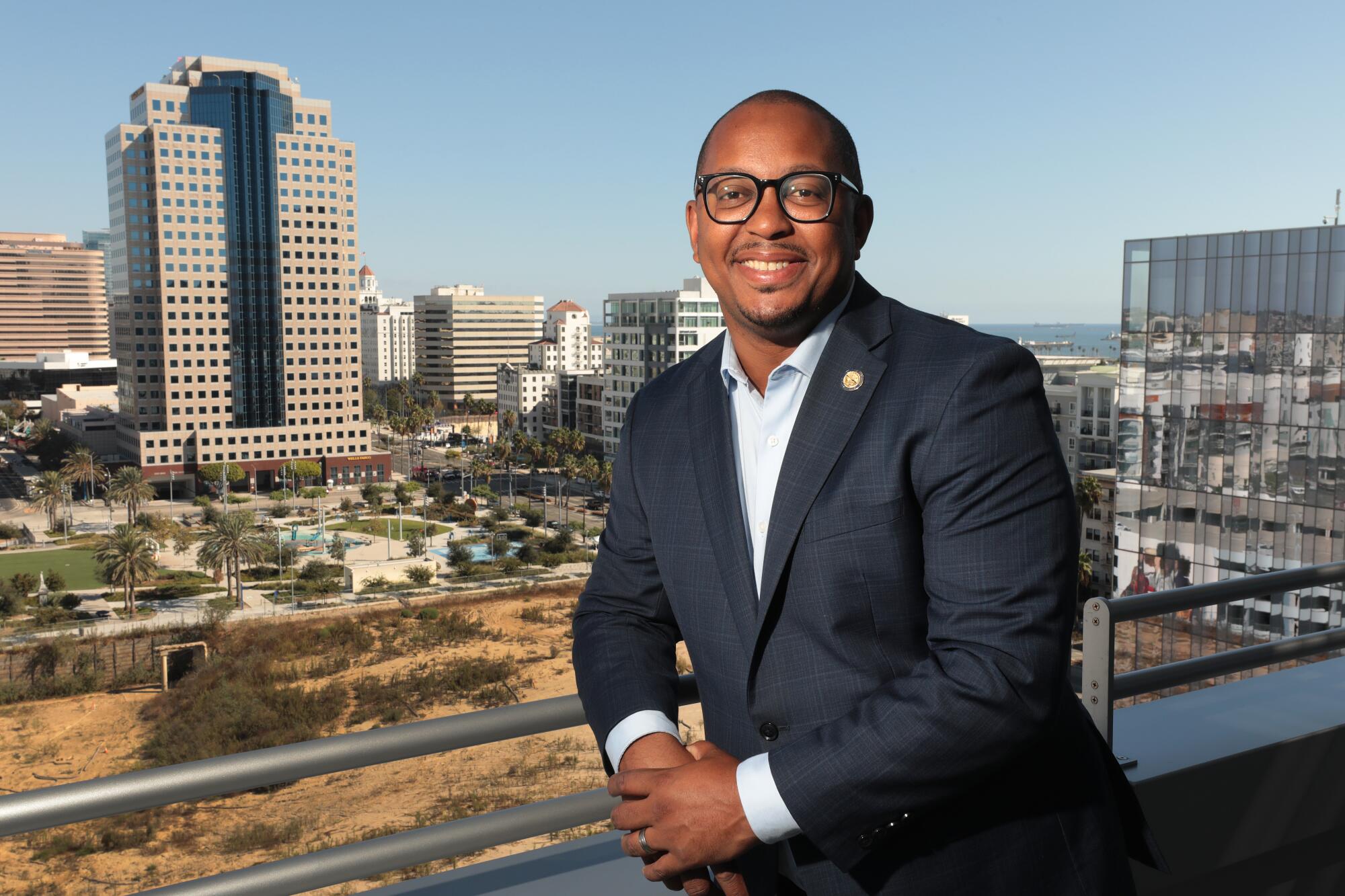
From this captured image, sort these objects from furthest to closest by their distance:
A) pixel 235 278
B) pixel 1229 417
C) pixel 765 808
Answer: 1. pixel 235 278
2. pixel 1229 417
3. pixel 765 808

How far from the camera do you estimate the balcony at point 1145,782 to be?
107cm

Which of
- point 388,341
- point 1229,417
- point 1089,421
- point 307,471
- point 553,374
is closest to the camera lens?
point 1229,417

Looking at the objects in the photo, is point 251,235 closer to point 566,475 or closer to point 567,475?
point 566,475

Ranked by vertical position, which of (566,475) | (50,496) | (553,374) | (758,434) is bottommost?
(50,496)

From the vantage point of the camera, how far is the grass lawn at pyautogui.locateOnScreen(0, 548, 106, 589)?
2595 cm

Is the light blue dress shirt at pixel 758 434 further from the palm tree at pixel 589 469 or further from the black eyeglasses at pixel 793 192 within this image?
the palm tree at pixel 589 469

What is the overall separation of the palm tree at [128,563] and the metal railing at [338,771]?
945 inches

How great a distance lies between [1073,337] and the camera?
90.9m

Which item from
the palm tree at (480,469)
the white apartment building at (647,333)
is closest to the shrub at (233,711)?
the palm tree at (480,469)

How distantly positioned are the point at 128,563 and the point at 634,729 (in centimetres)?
2510

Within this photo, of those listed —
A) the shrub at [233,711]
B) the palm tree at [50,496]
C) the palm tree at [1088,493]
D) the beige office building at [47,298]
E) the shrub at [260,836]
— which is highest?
the beige office building at [47,298]

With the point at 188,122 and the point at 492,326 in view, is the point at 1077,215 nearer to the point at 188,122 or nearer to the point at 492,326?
the point at 492,326

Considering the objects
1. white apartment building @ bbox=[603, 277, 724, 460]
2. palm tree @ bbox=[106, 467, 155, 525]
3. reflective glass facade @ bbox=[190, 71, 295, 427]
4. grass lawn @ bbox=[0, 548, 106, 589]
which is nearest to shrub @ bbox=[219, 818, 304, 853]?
grass lawn @ bbox=[0, 548, 106, 589]

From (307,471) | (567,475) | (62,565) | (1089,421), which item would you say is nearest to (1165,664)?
(62,565)
